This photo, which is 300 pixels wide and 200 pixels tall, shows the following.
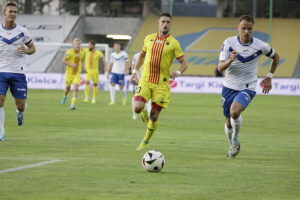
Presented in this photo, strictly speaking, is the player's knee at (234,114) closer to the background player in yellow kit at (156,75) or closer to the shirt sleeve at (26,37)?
the background player in yellow kit at (156,75)

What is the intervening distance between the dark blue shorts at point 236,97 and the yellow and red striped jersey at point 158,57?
46.9 inches

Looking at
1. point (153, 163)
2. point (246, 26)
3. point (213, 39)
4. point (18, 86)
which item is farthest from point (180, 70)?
point (213, 39)

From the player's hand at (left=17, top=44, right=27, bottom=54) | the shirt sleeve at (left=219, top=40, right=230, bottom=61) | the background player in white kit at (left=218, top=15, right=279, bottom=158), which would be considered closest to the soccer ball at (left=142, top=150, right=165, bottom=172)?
the background player in white kit at (left=218, top=15, right=279, bottom=158)

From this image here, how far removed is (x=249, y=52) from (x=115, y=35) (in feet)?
155

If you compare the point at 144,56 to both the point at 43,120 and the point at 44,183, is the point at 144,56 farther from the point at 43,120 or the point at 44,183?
the point at 43,120

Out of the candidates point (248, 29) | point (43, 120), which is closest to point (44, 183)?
point (248, 29)

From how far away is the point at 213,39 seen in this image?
56.5 metres

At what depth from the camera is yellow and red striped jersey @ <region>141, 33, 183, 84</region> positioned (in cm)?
1335

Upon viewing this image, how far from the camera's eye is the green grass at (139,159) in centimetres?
838

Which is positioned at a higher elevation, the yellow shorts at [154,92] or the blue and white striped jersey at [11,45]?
the blue and white striped jersey at [11,45]

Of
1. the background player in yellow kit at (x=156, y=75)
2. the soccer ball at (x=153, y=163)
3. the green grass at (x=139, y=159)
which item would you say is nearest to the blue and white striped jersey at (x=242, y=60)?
the background player in yellow kit at (x=156, y=75)

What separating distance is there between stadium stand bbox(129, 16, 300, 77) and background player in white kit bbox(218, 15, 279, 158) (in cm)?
4228

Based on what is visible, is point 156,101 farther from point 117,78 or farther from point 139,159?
point 117,78

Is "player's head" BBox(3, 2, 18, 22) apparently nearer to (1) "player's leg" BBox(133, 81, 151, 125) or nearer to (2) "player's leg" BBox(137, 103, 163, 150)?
(1) "player's leg" BBox(133, 81, 151, 125)
